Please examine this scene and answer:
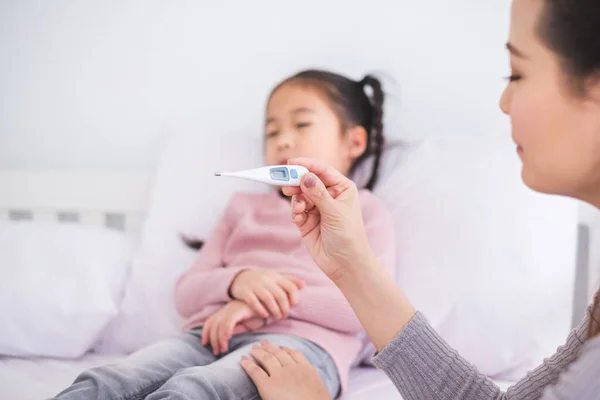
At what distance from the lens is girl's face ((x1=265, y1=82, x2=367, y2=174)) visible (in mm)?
1124

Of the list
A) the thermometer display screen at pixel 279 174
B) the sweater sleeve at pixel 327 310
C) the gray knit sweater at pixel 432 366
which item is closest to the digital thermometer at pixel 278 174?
the thermometer display screen at pixel 279 174

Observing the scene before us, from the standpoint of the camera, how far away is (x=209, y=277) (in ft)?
3.33

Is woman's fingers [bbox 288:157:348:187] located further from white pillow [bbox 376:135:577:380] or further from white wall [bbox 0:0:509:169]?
white wall [bbox 0:0:509:169]

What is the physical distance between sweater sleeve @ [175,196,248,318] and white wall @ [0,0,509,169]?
36 centimetres

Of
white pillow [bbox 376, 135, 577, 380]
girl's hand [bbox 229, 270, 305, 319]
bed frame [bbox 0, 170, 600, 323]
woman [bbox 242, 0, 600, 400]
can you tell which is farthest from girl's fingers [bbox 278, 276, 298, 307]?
bed frame [bbox 0, 170, 600, 323]

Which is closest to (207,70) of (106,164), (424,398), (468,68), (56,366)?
(106,164)

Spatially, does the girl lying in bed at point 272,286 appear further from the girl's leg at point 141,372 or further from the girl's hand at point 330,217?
the girl's hand at point 330,217

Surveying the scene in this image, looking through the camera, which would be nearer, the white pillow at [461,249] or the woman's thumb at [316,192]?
the woman's thumb at [316,192]

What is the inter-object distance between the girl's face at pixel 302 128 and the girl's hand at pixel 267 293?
272mm

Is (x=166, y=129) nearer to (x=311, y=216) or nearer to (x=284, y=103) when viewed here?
(x=284, y=103)

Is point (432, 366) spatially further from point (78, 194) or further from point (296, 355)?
point (78, 194)

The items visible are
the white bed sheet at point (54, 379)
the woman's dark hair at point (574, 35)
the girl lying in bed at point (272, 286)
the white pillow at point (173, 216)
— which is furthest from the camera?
the white pillow at point (173, 216)

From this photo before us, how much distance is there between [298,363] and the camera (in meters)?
0.82

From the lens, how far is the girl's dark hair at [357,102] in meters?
1.21
